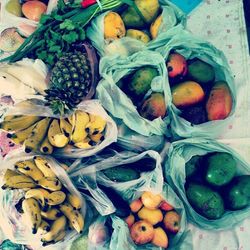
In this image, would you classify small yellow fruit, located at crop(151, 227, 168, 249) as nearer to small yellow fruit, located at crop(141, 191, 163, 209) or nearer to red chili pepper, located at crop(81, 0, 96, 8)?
small yellow fruit, located at crop(141, 191, 163, 209)

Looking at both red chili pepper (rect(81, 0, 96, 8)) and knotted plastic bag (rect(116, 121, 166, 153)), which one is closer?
knotted plastic bag (rect(116, 121, 166, 153))

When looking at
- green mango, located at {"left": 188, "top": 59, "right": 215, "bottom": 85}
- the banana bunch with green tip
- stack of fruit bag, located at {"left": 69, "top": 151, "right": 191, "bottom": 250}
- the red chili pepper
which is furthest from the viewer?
the red chili pepper

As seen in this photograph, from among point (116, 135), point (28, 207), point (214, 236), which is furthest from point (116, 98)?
point (214, 236)

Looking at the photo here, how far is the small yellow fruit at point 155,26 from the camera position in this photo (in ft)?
5.49

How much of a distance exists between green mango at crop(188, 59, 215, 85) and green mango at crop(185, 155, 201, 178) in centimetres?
29

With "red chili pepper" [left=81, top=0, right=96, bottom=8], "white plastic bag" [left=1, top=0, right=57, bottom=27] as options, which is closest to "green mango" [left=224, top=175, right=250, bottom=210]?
"red chili pepper" [left=81, top=0, right=96, bottom=8]

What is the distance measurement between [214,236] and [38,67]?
0.90m

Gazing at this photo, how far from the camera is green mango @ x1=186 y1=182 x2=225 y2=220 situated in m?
1.50

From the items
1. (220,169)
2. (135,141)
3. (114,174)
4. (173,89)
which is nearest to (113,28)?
(173,89)

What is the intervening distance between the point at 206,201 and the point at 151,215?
195 millimetres

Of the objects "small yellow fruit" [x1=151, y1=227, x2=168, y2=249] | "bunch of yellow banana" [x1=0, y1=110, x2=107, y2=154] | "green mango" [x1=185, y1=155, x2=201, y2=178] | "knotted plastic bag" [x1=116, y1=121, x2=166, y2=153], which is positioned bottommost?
"small yellow fruit" [x1=151, y1=227, x2=168, y2=249]

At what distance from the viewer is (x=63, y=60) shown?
1613mm

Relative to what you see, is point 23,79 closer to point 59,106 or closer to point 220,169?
Answer: point 59,106

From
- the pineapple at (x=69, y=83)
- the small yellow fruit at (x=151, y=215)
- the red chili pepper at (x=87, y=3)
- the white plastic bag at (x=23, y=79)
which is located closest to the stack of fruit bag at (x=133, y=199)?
the small yellow fruit at (x=151, y=215)
